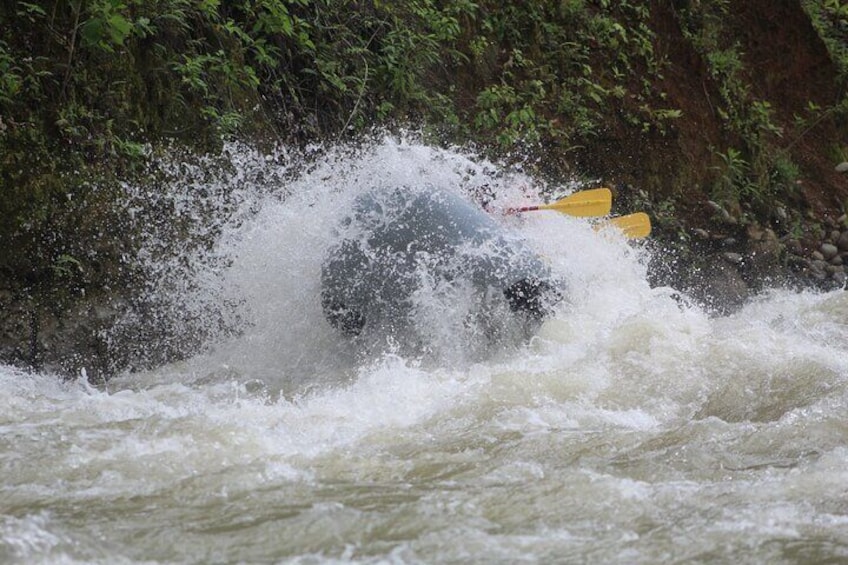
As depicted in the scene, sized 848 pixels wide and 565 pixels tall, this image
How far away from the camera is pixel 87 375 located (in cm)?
510

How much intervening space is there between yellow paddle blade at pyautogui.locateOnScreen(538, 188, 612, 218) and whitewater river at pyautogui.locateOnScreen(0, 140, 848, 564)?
0.32 feet

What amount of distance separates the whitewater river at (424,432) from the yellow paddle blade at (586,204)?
0.10 meters

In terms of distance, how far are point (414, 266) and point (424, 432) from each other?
1.42 metres

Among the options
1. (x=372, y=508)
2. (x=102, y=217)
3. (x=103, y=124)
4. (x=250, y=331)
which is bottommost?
(x=372, y=508)

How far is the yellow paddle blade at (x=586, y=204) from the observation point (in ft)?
20.3

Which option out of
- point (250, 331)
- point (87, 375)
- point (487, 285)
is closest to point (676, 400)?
point (487, 285)

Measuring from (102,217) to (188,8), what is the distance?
4.58ft

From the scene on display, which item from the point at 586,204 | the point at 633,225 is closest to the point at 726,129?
the point at 633,225

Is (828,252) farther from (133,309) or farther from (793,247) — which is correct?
(133,309)

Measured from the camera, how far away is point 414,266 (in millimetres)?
5070

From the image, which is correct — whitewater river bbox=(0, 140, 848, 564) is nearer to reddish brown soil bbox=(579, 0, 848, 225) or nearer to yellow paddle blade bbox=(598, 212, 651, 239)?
yellow paddle blade bbox=(598, 212, 651, 239)

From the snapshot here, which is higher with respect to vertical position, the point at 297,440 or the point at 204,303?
the point at 204,303

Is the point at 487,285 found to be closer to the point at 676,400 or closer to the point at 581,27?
the point at 676,400

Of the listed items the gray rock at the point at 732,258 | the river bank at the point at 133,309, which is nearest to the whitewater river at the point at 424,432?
the river bank at the point at 133,309
